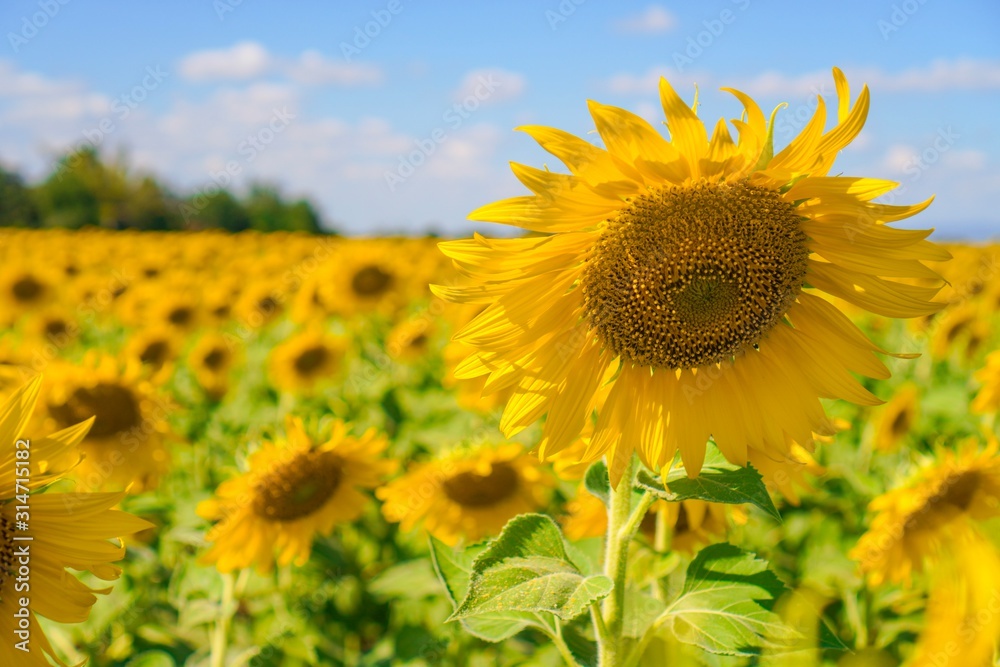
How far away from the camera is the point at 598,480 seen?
1.99 metres

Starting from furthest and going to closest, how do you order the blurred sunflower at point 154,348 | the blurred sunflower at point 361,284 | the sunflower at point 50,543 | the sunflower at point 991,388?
1. the blurred sunflower at point 361,284
2. the blurred sunflower at point 154,348
3. the sunflower at point 991,388
4. the sunflower at point 50,543

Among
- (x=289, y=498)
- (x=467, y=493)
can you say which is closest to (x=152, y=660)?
(x=289, y=498)

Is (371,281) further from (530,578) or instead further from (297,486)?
(530,578)

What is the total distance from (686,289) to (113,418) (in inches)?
157

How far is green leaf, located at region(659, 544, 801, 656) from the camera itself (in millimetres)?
1669

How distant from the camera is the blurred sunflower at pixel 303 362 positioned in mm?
7031

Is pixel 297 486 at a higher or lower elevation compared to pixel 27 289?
lower

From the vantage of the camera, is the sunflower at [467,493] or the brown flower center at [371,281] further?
the brown flower center at [371,281]

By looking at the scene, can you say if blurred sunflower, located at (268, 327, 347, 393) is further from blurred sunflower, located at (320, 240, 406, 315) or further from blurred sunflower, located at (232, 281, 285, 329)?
blurred sunflower, located at (232, 281, 285, 329)

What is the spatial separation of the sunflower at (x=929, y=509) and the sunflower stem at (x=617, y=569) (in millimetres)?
1928

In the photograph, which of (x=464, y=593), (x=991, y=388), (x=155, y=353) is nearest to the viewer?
(x=464, y=593)

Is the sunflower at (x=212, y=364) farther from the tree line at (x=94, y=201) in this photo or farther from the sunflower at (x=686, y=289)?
the tree line at (x=94, y=201)

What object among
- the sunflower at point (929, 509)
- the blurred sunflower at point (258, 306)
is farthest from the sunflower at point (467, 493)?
the blurred sunflower at point (258, 306)

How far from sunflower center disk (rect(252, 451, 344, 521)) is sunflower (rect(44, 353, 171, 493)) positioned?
1.45 m
